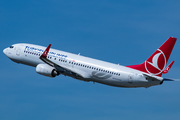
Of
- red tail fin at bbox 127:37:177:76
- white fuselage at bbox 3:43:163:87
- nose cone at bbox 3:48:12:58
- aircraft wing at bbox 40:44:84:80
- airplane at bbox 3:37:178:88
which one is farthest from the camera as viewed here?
nose cone at bbox 3:48:12:58

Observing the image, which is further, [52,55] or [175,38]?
[52,55]

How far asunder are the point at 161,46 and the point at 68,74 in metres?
14.7

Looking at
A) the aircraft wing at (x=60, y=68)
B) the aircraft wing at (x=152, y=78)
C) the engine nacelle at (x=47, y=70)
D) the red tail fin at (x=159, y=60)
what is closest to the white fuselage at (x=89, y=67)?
the aircraft wing at (x=152, y=78)

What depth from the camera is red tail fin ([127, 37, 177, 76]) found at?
49.3 meters

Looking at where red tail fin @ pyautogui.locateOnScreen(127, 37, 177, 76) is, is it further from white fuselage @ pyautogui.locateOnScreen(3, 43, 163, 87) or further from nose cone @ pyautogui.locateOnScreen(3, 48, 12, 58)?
nose cone @ pyautogui.locateOnScreen(3, 48, 12, 58)

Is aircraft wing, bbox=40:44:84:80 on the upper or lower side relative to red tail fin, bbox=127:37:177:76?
lower

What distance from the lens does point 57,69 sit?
174ft

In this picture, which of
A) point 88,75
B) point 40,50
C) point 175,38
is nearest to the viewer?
point 175,38

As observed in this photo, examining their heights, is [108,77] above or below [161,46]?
below

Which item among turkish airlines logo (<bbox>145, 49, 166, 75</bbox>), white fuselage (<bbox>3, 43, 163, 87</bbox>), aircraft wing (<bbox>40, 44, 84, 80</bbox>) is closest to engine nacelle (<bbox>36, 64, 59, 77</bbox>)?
aircraft wing (<bbox>40, 44, 84, 80</bbox>)

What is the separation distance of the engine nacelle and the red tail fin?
13291 mm

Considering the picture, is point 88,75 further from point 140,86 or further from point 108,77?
point 140,86

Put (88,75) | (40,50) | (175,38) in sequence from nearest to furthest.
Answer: (175,38) → (88,75) → (40,50)

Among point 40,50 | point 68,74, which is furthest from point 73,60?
point 40,50
